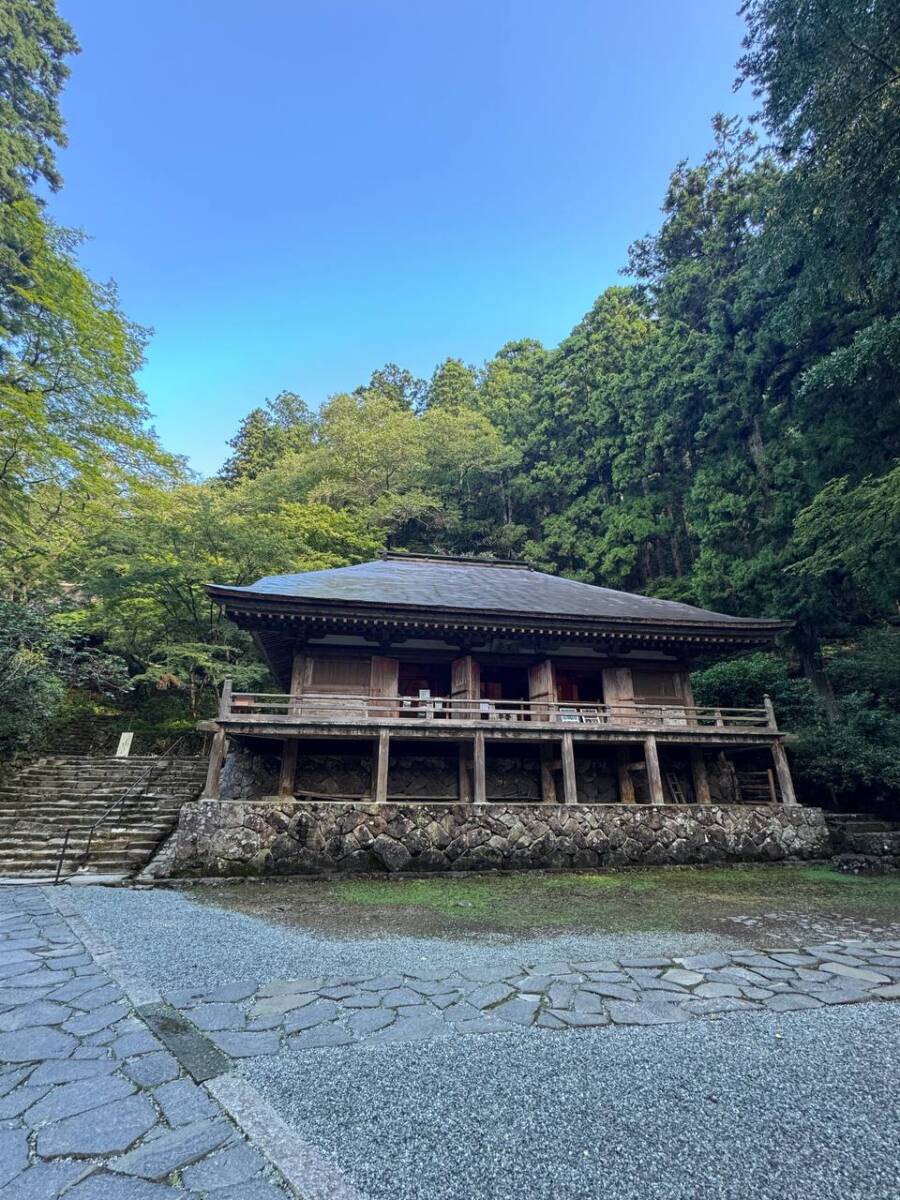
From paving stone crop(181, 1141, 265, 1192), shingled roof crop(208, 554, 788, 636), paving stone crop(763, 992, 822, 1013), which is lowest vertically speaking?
paving stone crop(763, 992, 822, 1013)

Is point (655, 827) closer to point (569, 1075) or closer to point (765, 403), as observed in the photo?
point (569, 1075)

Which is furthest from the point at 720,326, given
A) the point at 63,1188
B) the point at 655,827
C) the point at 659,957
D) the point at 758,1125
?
the point at 63,1188

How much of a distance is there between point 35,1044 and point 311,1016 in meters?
1.45

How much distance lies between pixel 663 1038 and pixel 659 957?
177 cm

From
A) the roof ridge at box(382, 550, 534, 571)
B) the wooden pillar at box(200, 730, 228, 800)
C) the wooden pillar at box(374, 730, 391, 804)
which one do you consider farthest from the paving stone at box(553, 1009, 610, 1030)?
the roof ridge at box(382, 550, 534, 571)

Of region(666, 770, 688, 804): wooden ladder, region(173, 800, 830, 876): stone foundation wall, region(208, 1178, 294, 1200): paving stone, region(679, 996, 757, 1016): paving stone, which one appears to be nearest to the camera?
region(208, 1178, 294, 1200): paving stone

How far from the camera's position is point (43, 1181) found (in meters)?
1.88

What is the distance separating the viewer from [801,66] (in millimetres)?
9492

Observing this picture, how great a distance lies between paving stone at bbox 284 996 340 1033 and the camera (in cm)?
321

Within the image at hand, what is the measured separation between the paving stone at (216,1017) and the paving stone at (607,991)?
2.14 m

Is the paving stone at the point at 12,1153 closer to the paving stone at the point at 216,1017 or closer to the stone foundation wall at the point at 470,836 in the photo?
the paving stone at the point at 216,1017

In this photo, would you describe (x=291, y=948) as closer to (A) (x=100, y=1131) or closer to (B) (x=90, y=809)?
(A) (x=100, y=1131)

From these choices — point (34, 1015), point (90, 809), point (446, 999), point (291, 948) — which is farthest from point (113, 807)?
point (446, 999)

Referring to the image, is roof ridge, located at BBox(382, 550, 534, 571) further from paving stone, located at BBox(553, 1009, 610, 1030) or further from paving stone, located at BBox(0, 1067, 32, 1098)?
paving stone, located at BBox(0, 1067, 32, 1098)
